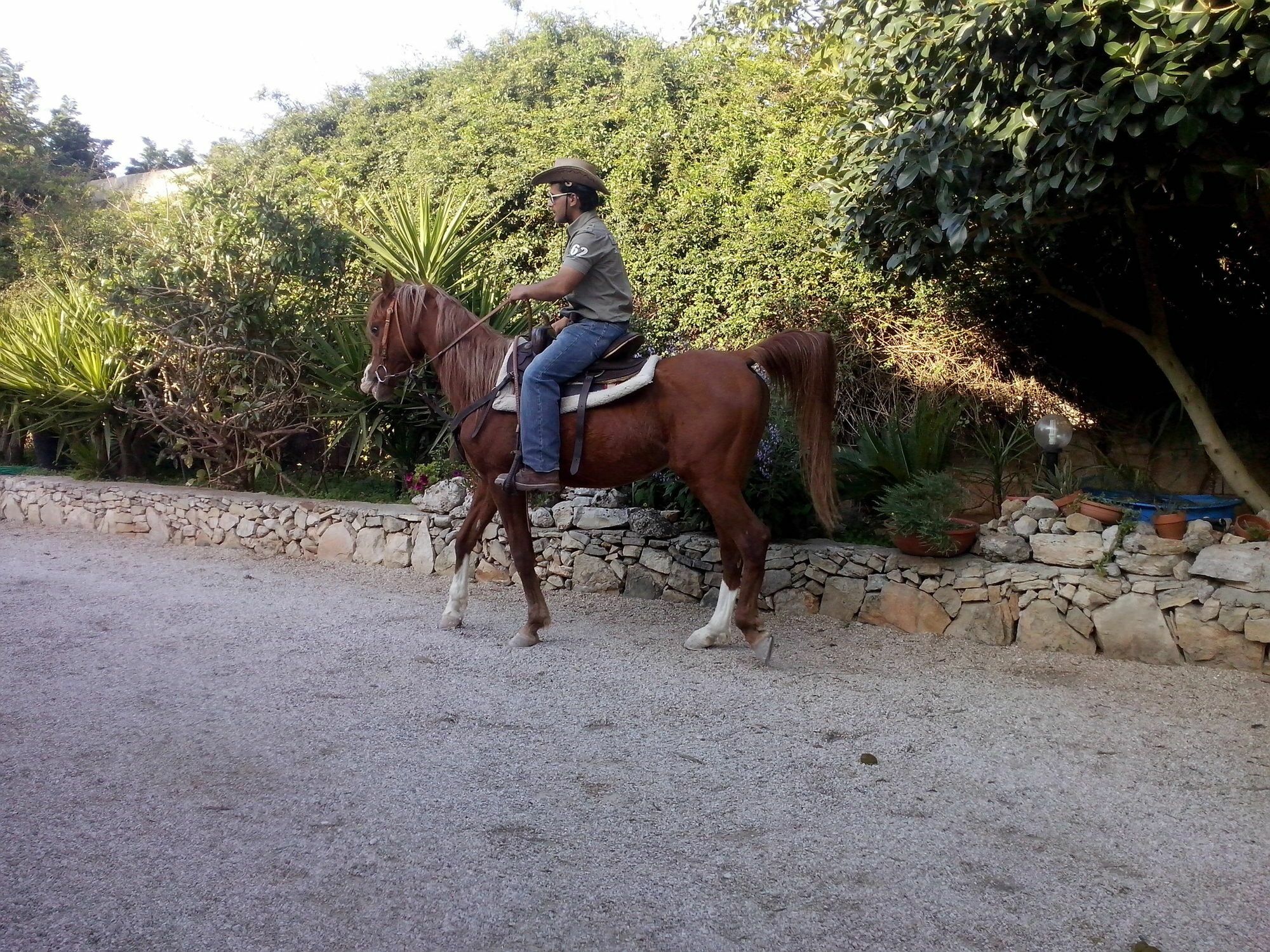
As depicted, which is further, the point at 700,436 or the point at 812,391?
the point at 812,391

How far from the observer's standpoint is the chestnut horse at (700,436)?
16.9ft

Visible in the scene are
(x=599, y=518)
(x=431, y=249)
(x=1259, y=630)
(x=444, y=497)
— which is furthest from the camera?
(x=431, y=249)

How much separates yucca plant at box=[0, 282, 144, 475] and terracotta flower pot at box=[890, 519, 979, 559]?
8.06 meters

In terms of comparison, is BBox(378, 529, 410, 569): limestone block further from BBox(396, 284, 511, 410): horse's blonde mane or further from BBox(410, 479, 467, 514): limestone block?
BBox(396, 284, 511, 410): horse's blonde mane

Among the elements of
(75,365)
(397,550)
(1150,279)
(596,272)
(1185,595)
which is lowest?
(397,550)

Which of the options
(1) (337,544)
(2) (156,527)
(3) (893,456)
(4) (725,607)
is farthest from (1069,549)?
(2) (156,527)

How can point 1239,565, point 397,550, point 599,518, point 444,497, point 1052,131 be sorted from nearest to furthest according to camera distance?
point 1052,131, point 1239,565, point 599,518, point 444,497, point 397,550

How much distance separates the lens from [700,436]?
5152 millimetres

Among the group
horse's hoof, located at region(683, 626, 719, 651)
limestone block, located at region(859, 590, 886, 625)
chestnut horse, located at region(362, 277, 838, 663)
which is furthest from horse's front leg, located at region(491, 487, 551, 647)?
limestone block, located at region(859, 590, 886, 625)

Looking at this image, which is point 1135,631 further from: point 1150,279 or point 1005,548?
point 1150,279

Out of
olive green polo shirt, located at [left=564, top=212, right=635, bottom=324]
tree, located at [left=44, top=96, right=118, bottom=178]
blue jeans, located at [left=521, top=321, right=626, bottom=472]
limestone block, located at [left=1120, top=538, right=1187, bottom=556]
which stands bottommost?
limestone block, located at [left=1120, top=538, right=1187, bottom=556]

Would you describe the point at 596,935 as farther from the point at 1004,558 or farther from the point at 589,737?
the point at 1004,558

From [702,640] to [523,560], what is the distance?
3.86ft

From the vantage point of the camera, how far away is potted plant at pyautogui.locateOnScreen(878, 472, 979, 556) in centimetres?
552
